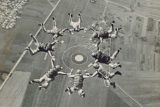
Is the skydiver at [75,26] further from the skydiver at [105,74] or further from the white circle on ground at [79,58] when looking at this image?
the skydiver at [105,74]

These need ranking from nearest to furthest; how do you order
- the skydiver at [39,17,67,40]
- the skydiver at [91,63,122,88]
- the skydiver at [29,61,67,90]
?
the skydiver at [29,61,67,90] < the skydiver at [91,63,122,88] < the skydiver at [39,17,67,40]

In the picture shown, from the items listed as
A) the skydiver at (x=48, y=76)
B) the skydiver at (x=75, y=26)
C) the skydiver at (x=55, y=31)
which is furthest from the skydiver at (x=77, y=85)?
the skydiver at (x=75, y=26)

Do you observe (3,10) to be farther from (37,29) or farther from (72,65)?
(72,65)

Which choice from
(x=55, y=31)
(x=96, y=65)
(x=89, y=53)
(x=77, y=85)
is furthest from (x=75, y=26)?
(x=77, y=85)

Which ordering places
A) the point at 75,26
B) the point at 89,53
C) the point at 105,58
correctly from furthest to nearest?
the point at 75,26
the point at 89,53
the point at 105,58

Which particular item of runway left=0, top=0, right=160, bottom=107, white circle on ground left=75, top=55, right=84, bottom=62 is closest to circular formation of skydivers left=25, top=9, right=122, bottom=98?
runway left=0, top=0, right=160, bottom=107

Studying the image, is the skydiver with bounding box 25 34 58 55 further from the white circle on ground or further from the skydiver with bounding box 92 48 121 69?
the skydiver with bounding box 92 48 121 69

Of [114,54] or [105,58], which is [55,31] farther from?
[114,54]

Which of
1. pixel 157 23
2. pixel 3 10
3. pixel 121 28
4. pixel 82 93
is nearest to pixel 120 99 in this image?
pixel 82 93
